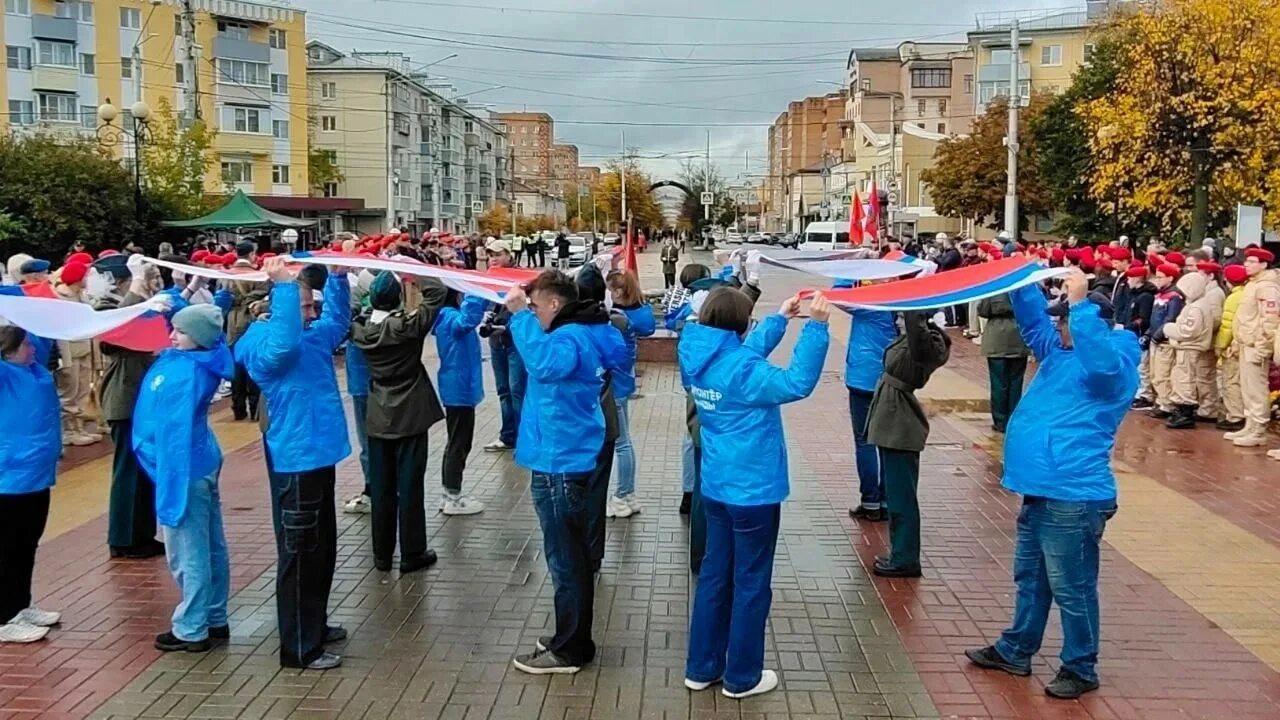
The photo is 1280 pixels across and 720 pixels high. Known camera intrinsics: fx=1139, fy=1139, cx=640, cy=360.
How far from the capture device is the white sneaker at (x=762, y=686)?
5.06 m

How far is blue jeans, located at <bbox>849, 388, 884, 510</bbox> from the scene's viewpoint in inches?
312

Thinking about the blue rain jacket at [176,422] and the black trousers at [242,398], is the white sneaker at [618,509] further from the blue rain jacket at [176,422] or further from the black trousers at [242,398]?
the black trousers at [242,398]

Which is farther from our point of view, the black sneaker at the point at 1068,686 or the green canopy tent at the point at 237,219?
the green canopy tent at the point at 237,219

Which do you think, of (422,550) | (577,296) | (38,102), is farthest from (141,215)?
(38,102)

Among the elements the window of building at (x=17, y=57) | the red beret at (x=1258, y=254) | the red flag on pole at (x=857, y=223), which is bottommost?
the red beret at (x=1258, y=254)

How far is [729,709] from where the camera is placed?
4.96 meters

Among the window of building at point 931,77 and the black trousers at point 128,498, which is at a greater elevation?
the window of building at point 931,77

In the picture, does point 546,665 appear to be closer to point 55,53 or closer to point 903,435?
point 903,435

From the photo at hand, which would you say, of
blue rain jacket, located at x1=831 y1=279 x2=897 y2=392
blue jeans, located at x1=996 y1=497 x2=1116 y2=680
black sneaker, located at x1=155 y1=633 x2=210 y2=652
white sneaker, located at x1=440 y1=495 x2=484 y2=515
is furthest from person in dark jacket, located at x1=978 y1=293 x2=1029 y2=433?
black sneaker, located at x1=155 y1=633 x2=210 y2=652

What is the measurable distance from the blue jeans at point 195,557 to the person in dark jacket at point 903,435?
379 centimetres

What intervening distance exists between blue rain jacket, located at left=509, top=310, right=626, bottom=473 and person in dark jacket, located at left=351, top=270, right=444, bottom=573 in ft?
4.95

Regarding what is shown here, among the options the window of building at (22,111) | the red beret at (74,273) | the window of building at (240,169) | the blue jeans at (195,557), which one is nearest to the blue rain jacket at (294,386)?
the blue jeans at (195,557)

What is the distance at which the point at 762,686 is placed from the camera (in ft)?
16.8

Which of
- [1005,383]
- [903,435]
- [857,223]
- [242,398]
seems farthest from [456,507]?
[857,223]
